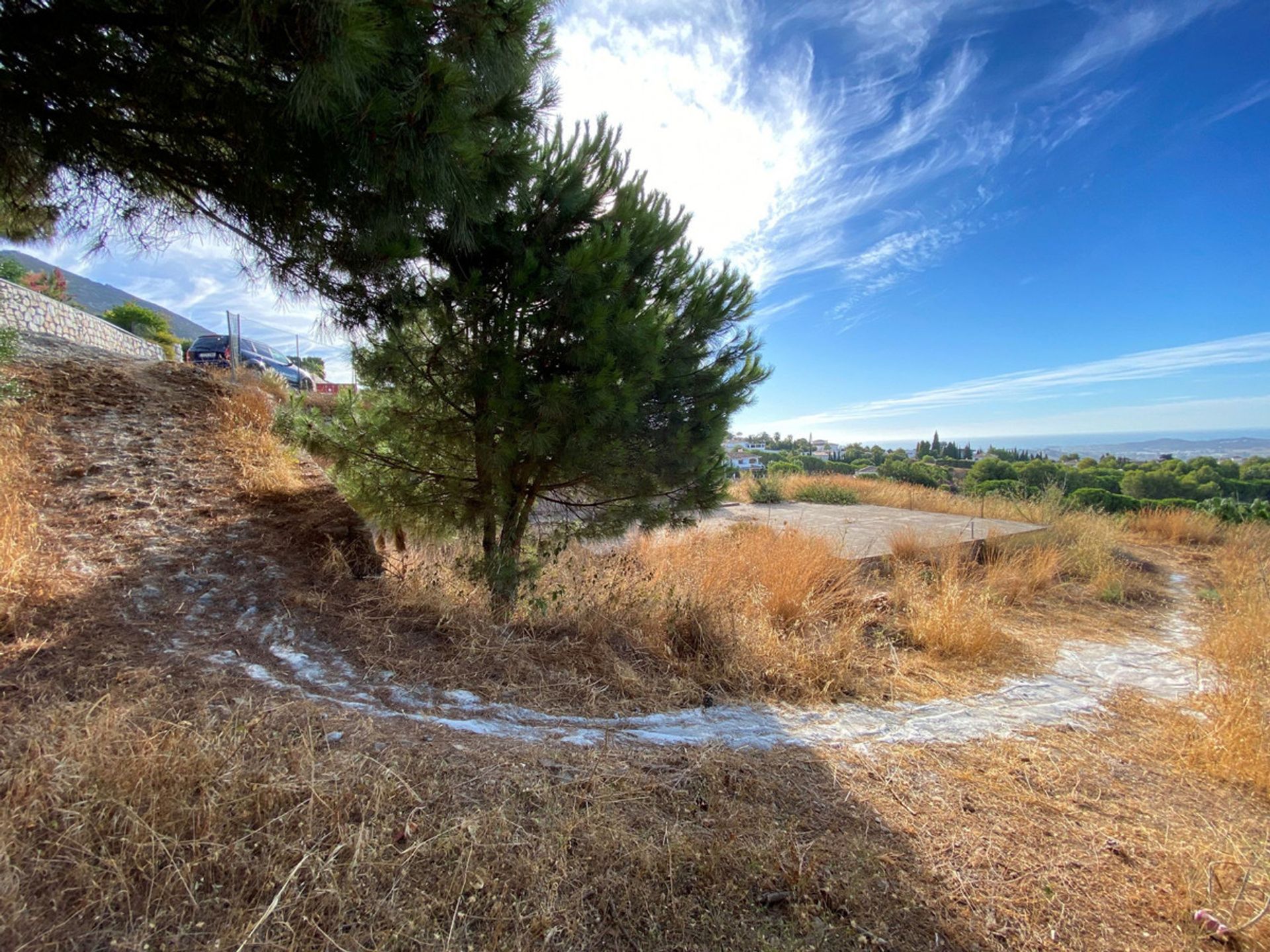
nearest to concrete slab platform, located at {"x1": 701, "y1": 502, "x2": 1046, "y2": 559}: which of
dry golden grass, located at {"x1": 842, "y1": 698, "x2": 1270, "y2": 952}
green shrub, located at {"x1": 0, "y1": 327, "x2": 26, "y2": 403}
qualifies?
dry golden grass, located at {"x1": 842, "y1": 698, "x2": 1270, "y2": 952}

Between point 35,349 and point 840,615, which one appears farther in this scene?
point 35,349

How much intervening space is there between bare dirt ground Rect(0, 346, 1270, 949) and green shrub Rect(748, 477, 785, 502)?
25.4ft

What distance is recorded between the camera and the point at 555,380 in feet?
9.03

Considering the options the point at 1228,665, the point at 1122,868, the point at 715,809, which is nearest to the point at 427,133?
the point at 715,809

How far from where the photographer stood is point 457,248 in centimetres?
274

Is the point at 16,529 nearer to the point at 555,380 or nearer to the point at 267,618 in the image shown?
the point at 267,618

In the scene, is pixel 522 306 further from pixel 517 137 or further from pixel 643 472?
pixel 643 472

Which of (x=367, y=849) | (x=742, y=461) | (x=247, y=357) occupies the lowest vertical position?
(x=367, y=849)

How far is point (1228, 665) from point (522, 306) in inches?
214

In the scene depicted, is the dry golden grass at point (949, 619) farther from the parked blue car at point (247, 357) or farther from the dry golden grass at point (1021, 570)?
the parked blue car at point (247, 357)

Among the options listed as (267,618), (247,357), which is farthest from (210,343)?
(267,618)

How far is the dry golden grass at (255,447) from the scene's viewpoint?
4.16 metres

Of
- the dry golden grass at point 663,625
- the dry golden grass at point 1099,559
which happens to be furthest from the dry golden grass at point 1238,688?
the dry golden grass at point 663,625

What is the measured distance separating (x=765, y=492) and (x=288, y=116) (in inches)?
386
